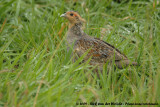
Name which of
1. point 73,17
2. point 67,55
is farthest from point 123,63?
point 73,17

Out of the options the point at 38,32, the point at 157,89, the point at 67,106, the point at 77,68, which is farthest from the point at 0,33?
the point at 157,89

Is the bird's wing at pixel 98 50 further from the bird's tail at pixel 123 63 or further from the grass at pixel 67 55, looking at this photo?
the grass at pixel 67 55

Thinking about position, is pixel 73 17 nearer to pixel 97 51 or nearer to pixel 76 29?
pixel 76 29

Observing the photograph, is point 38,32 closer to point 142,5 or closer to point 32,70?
point 32,70

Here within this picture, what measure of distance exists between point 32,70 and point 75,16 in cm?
163

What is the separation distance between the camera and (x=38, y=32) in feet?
18.1

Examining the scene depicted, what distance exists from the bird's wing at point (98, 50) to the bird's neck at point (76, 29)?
0.33 meters

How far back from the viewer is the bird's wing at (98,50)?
181 inches

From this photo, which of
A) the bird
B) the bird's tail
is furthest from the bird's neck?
the bird's tail

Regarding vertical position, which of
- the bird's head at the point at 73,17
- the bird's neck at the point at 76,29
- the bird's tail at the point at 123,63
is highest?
the bird's head at the point at 73,17

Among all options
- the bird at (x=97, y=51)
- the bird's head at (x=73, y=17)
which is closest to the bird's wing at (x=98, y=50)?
the bird at (x=97, y=51)

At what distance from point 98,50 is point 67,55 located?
551 mm

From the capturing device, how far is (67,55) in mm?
4473

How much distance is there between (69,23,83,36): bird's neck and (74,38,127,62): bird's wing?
12.8 inches
